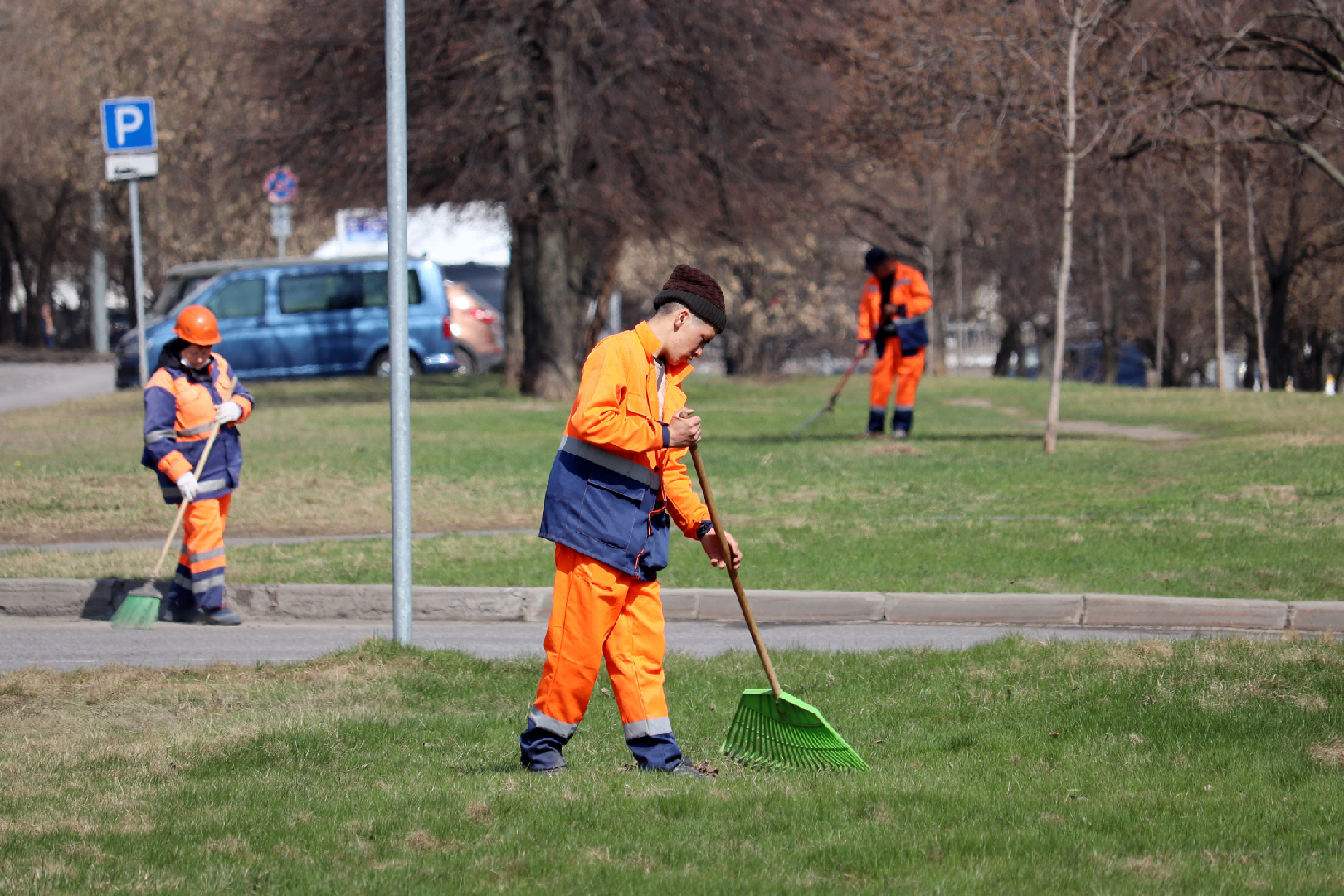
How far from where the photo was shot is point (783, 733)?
17.0 feet

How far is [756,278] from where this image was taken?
4762 cm

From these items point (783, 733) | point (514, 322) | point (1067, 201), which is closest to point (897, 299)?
point (1067, 201)

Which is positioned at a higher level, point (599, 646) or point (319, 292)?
point (319, 292)

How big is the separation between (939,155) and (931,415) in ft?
14.4

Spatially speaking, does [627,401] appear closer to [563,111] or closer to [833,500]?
[833,500]

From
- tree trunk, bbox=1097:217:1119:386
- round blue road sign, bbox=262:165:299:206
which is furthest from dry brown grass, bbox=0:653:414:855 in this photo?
tree trunk, bbox=1097:217:1119:386

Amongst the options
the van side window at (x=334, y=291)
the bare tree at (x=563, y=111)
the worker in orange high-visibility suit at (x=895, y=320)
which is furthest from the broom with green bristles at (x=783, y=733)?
the van side window at (x=334, y=291)

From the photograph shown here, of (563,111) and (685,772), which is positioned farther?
(563,111)

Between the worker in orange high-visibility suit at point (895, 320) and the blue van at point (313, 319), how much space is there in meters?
10.6

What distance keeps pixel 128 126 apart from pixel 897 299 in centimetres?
830

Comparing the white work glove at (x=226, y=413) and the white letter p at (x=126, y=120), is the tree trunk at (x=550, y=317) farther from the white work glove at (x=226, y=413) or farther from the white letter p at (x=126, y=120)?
the white work glove at (x=226, y=413)

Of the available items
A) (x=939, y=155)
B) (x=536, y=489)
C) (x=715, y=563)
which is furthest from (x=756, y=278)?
(x=715, y=563)

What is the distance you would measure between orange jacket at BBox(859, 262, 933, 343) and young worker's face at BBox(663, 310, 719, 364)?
35.8ft

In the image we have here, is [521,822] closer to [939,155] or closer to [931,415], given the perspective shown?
[939,155]
